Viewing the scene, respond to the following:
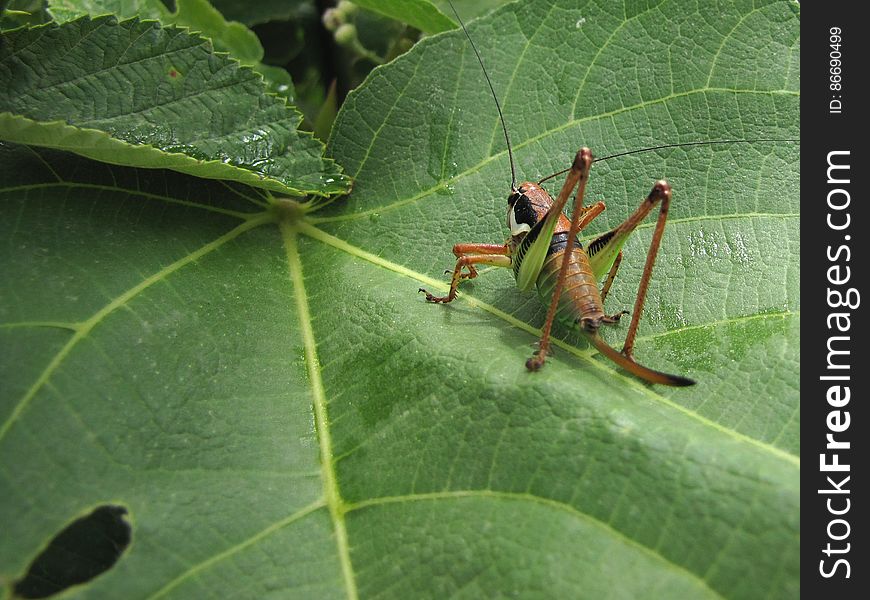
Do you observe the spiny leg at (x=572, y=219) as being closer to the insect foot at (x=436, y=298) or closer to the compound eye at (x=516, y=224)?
the compound eye at (x=516, y=224)

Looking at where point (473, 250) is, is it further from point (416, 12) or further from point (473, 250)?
point (416, 12)

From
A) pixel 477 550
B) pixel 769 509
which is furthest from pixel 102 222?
pixel 769 509

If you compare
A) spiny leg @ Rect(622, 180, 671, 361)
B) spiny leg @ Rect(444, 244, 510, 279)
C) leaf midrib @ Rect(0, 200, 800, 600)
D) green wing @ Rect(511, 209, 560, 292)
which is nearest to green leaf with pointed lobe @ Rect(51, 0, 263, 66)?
leaf midrib @ Rect(0, 200, 800, 600)

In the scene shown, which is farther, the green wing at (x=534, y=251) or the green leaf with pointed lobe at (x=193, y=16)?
the green leaf with pointed lobe at (x=193, y=16)

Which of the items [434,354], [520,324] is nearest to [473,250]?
[520,324]

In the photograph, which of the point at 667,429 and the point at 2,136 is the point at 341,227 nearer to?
the point at 2,136

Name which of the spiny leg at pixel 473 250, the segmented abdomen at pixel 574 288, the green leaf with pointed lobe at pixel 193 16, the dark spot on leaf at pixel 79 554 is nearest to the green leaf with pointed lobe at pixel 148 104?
the green leaf with pointed lobe at pixel 193 16
